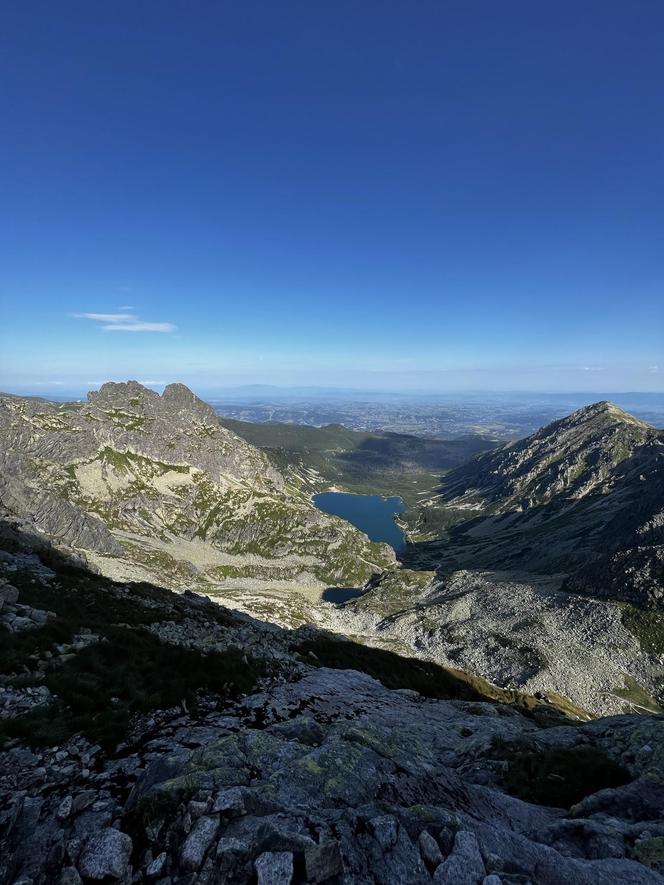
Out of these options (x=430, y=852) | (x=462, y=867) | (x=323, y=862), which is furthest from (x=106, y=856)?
(x=462, y=867)

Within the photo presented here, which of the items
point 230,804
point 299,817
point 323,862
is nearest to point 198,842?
point 230,804

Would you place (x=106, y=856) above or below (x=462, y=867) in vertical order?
above

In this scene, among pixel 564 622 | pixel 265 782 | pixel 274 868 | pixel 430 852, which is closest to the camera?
pixel 274 868

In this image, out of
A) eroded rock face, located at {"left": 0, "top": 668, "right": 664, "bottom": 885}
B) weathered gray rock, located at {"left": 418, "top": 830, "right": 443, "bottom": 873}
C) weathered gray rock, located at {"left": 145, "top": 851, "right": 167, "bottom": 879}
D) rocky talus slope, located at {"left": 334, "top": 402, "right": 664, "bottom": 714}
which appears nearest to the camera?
weathered gray rock, located at {"left": 145, "top": 851, "right": 167, "bottom": 879}

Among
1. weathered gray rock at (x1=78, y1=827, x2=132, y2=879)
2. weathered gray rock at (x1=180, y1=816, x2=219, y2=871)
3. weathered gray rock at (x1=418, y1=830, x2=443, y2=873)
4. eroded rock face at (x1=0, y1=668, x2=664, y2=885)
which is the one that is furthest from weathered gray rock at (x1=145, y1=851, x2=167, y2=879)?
weathered gray rock at (x1=418, y1=830, x2=443, y2=873)

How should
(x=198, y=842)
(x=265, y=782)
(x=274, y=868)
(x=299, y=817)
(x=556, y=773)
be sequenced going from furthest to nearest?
(x=556, y=773) < (x=265, y=782) < (x=299, y=817) < (x=198, y=842) < (x=274, y=868)

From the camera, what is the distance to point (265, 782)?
1230 centimetres

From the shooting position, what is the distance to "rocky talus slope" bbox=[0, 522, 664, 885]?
9.02 meters

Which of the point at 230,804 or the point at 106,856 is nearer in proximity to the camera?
the point at 106,856

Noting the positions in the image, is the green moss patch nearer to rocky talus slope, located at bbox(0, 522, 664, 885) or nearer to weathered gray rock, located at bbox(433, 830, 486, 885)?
rocky talus slope, located at bbox(0, 522, 664, 885)

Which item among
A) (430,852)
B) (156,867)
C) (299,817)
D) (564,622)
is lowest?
(564,622)

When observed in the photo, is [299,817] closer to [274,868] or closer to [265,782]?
[274,868]

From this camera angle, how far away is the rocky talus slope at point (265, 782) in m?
A: 9.02

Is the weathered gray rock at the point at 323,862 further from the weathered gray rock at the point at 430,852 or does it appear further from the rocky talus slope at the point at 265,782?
the weathered gray rock at the point at 430,852
